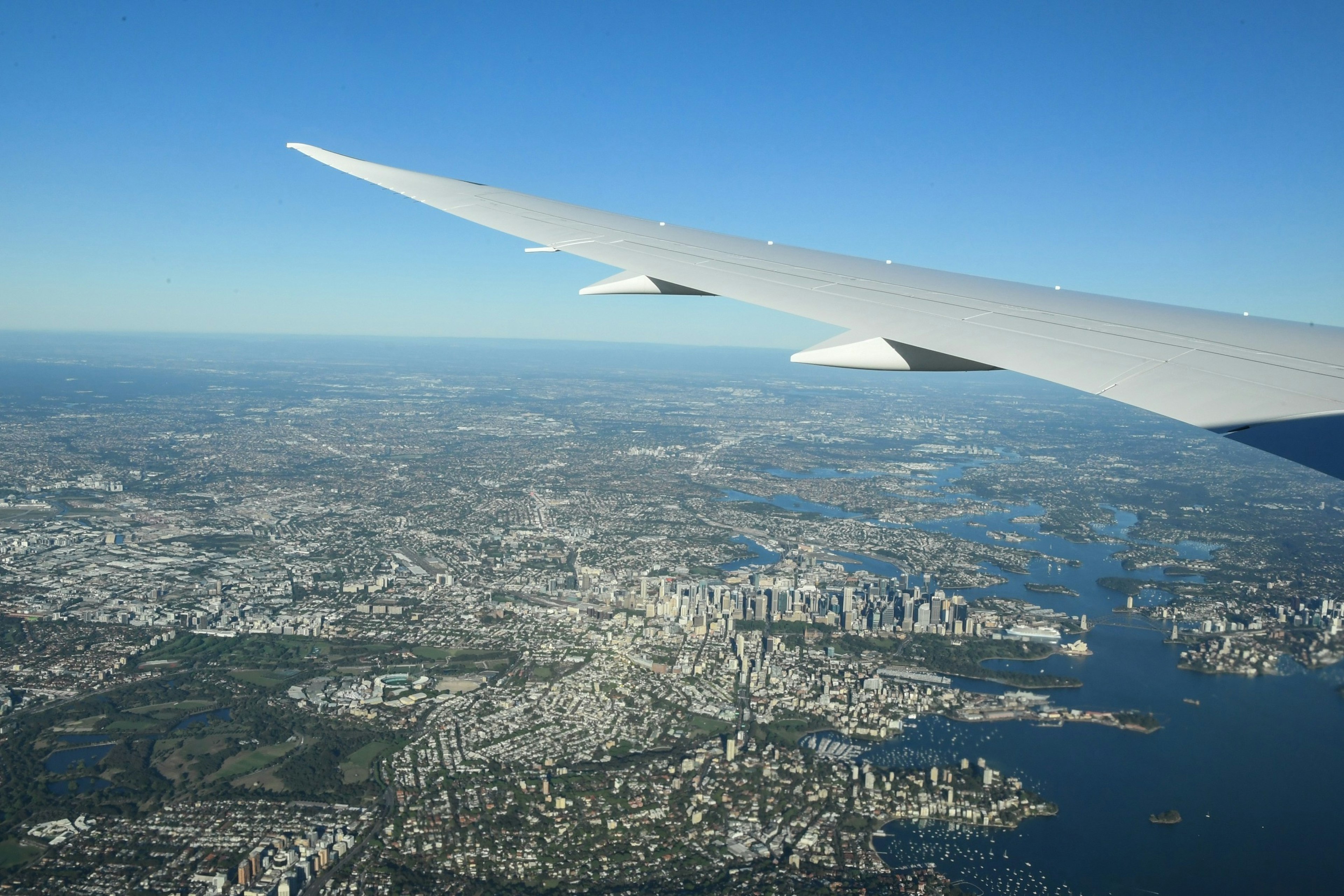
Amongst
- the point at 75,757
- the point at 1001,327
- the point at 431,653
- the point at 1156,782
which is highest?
the point at 1001,327

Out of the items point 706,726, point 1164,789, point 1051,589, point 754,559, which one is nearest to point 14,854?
point 706,726

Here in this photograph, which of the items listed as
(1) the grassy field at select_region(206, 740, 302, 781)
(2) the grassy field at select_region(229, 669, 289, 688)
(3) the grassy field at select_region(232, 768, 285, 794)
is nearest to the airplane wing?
(3) the grassy field at select_region(232, 768, 285, 794)

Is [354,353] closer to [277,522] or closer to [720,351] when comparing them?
[720,351]

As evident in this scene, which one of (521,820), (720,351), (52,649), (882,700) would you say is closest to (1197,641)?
(882,700)

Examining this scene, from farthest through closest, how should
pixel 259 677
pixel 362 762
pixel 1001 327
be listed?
pixel 259 677, pixel 362 762, pixel 1001 327

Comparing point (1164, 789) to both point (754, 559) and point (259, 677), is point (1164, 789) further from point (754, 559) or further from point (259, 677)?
point (259, 677)

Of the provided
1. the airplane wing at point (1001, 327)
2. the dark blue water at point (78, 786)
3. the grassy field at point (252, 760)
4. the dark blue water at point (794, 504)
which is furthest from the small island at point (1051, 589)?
the dark blue water at point (78, 786)
